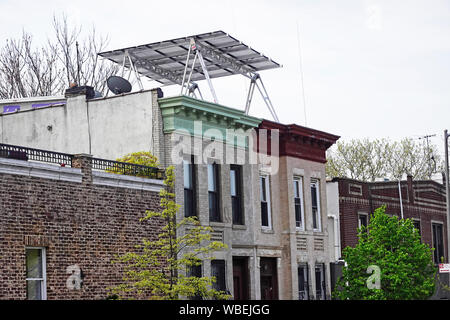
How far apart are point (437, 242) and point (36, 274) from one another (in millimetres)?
29558

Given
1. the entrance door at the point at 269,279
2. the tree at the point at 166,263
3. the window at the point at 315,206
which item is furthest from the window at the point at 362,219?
the tree at the point at 166,263

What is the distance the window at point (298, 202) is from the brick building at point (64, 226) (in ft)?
31.1

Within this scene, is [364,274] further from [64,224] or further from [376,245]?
[64,224]

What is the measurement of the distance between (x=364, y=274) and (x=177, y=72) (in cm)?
1020

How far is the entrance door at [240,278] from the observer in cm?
2792

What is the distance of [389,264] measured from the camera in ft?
93.8

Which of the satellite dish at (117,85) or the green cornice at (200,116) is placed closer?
the green cornice at (200,116)

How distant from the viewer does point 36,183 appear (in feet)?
64.4

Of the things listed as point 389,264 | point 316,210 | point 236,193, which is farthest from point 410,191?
point 236,193

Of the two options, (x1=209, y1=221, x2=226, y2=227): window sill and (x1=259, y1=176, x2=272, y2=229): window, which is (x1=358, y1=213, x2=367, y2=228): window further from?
(x1=209, y1=221, x2=226, y2=227): window sill

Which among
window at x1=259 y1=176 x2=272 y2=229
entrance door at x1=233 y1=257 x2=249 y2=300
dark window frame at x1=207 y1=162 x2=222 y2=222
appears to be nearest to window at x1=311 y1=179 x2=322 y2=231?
window at x1=259 y1=176 x2=272 y2=229

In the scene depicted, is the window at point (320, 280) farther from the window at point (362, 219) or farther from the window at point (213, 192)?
the window at point (213, 192)

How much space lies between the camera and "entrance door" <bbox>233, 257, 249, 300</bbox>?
91.6 ft
